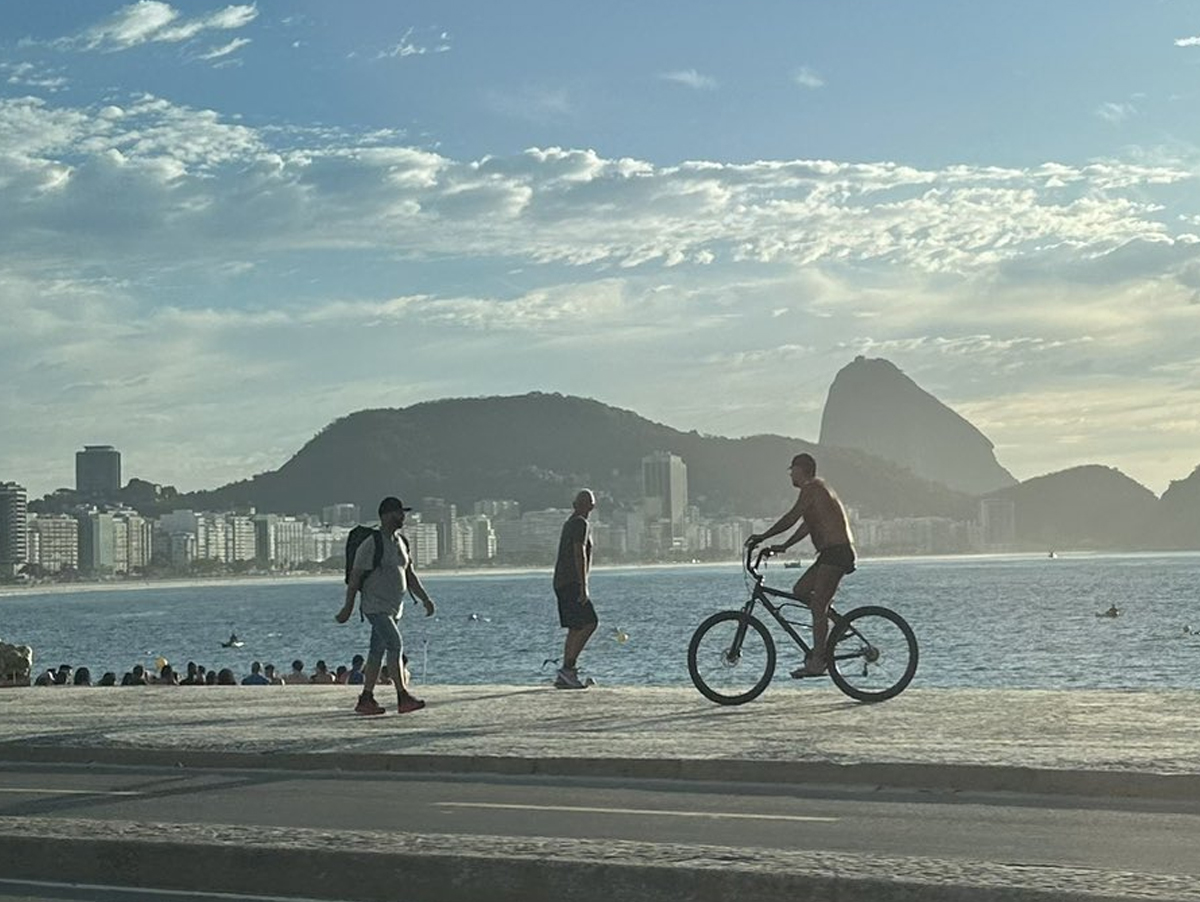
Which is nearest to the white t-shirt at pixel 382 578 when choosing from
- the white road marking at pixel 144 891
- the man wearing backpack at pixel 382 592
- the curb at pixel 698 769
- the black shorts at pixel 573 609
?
the man wearing backpack at pixel 382 592

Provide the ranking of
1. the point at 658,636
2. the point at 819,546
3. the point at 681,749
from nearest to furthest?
the point at 681,749, the point at 819,546, the point at 658,636

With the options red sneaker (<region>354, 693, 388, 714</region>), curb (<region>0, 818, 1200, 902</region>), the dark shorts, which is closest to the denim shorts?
red sneaker (<region>354, 693, 388, 714</region>)

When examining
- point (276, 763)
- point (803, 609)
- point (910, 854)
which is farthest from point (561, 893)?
point (803, 609)

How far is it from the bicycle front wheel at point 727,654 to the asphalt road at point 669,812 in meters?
4.71

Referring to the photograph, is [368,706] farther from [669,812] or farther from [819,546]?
[669,812]

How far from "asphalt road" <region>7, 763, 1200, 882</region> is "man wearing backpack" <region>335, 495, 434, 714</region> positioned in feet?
12.0

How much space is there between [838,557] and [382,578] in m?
4.31

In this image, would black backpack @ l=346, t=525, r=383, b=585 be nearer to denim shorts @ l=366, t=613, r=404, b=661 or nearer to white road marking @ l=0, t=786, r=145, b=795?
denim shorts @ l=366, t=613, r=404, b=661

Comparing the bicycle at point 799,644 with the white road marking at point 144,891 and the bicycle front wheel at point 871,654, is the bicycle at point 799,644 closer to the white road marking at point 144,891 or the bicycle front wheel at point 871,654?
the bicycle front wheel at point 871,654

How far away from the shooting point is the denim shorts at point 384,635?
1694 centimetres

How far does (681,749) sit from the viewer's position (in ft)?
42.9

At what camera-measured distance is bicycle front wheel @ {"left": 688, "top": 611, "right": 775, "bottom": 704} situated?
16922 millimetres

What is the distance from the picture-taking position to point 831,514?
54.5 feet

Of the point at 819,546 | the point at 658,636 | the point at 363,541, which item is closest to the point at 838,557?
the point at 819,546
